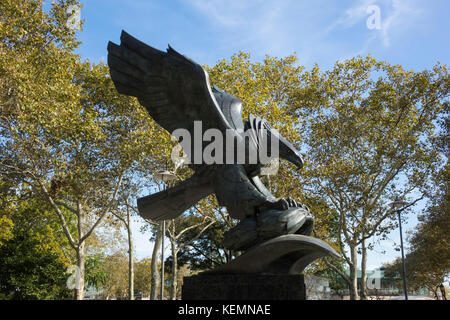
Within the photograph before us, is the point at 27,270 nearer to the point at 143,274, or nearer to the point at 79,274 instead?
the point at 79,274

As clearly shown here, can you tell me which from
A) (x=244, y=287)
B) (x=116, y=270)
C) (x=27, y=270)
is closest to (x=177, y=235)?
(x=27, y=270)

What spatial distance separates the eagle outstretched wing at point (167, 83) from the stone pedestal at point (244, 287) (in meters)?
2.23

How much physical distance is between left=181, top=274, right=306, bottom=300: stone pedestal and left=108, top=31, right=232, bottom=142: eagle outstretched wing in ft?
7.32

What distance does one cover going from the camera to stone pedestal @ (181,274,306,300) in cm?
492

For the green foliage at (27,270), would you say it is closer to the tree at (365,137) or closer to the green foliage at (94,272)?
the green foliage at (94,272)

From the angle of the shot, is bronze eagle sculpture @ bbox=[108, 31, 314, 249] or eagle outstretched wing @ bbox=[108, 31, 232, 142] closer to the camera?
bronze eagle sculpture @ bbox=[108, 31, 314, 249]

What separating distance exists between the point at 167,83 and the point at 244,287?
3.30 m

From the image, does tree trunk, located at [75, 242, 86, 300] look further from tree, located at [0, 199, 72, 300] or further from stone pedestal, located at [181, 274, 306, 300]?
stone pedestal, located at [181, 274, 306, 300]

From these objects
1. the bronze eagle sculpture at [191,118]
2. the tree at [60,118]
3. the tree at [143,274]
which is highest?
the tree at [60,118]

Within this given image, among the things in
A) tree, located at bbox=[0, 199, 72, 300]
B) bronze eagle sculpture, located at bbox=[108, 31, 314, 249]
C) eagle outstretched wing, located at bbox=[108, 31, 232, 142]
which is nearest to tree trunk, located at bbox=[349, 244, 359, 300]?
bronze eagle sculpture, located at bbox=[108, 31, 314, 249]

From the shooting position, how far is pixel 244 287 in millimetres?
5129

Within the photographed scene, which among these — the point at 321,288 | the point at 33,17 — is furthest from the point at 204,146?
the point at 33,17

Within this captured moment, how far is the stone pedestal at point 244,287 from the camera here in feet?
16.1

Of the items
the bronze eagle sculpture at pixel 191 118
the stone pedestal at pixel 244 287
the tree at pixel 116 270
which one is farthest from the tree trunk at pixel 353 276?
the tree at pixel 116 270
